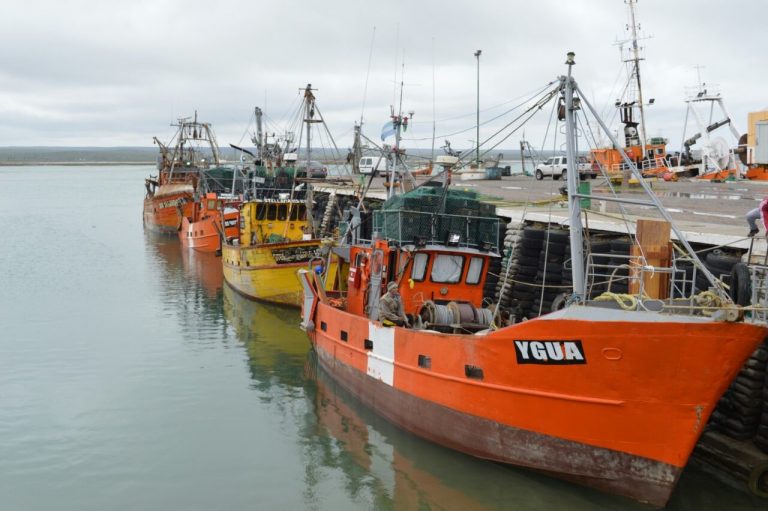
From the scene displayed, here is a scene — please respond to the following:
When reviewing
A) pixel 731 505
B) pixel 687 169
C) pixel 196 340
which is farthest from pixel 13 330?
pixel 687 169

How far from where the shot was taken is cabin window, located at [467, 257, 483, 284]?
1498 cm

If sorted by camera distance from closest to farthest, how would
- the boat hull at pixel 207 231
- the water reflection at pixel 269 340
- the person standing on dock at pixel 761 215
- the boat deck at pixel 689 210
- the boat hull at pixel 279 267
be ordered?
the person standing on dock at pixel 761 215
the boat deck at pixel 689 210
the water reflection at pixel 269 340
the boat hull at pixel 279 267
the boat hull at pixel 207 231

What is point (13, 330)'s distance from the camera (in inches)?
847

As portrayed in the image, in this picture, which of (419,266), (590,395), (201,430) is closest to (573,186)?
(590,395)

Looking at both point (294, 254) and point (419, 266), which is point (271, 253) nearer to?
point (294, 254)

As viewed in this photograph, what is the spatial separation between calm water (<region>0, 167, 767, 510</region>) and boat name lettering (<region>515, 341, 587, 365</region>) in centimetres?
202

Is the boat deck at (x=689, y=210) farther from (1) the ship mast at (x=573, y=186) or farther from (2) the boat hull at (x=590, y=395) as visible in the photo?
(2) the boat hull at (x=590, y=395)

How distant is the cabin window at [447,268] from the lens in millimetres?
14836

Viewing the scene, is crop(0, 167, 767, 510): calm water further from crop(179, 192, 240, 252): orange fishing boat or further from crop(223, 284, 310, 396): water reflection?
crop(179, 192, 240, 252): orange fishing boat

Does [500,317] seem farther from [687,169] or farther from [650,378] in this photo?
[687,169]

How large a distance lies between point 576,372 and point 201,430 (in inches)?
284

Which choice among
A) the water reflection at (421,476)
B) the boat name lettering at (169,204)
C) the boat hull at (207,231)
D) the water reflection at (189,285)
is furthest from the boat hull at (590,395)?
the boat name lettering at (169,204)

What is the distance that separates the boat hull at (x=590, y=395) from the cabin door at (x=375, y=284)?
2.19 m

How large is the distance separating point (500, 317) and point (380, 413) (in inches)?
114
